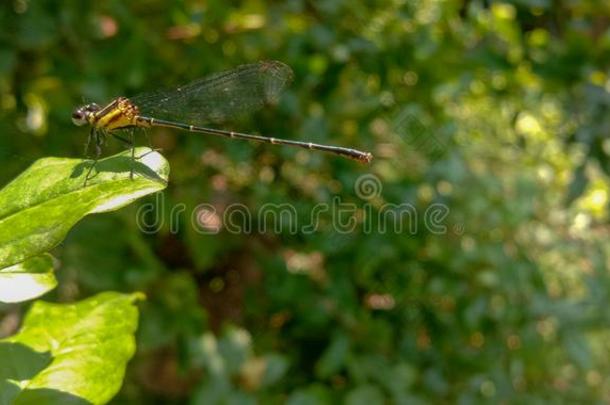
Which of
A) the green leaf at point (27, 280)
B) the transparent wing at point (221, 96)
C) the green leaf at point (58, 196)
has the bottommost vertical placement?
the transparent wing at point (221, 96)

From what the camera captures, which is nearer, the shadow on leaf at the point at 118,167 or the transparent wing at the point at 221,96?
the shadow on leaf at the point at 118,167

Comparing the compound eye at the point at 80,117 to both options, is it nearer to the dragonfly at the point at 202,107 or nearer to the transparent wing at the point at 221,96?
the dragonfly at the point at 202,107

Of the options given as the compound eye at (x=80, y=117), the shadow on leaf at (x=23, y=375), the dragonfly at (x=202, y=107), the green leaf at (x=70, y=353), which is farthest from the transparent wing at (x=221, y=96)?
the shadow on leaf at (x=23, y=375)

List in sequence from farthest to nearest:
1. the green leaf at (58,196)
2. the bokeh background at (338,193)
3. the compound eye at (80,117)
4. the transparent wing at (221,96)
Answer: the bokeh background at (338,193) → the transparent wing at (221,96) → the compound eye at (80,117) → the green leaf at (58,196)

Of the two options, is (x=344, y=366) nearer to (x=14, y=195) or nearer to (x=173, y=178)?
(x=173, y=178)

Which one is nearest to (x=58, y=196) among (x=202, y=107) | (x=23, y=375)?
(x=23, y=375)

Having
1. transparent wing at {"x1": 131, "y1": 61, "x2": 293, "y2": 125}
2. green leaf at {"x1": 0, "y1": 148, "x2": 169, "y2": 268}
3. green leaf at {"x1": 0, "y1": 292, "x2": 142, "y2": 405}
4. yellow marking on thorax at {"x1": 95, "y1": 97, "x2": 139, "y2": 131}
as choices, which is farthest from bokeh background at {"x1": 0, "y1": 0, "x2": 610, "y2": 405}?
green leaf at {"x1": 0, "y1": 148, "x2": 169, "y2": 268}

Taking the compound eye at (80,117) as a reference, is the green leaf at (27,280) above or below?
above

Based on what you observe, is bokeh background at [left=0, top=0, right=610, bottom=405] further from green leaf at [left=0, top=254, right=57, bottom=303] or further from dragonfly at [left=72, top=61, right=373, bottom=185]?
green leaf at [left=0, top=254, right=57, bottom=303]
